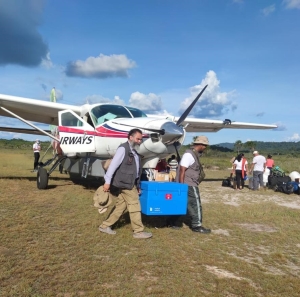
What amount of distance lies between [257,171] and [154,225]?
784 centimetres

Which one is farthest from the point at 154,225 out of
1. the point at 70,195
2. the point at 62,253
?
the point at 70,195

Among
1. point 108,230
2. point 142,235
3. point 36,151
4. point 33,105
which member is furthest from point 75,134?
point 36,151

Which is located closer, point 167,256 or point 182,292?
point 182,292

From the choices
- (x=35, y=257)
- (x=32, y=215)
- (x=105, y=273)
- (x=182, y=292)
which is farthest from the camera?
(x=32, y=215)

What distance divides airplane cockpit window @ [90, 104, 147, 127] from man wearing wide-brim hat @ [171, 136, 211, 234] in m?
3.15

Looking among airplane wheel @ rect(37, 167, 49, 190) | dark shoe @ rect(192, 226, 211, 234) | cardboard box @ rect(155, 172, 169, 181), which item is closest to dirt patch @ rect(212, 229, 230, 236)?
dark shoe @ rect(192, 226, 211, 234)

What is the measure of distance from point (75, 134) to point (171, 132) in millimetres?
4125

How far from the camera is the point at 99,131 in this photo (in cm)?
831

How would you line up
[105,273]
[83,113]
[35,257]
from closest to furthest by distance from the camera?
[105,273] → [35,257] → [83,113]

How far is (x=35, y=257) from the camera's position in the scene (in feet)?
12.5

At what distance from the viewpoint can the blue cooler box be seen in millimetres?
5223

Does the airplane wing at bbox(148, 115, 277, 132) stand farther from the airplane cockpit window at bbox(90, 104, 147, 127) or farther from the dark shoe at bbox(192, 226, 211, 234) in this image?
the dark shoe at bbox(192, 226, 211, 234)

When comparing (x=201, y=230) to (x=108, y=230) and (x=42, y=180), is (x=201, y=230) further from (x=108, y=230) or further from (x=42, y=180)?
(x=42, y=180)

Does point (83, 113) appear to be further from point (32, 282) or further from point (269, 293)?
point (269, 293)
